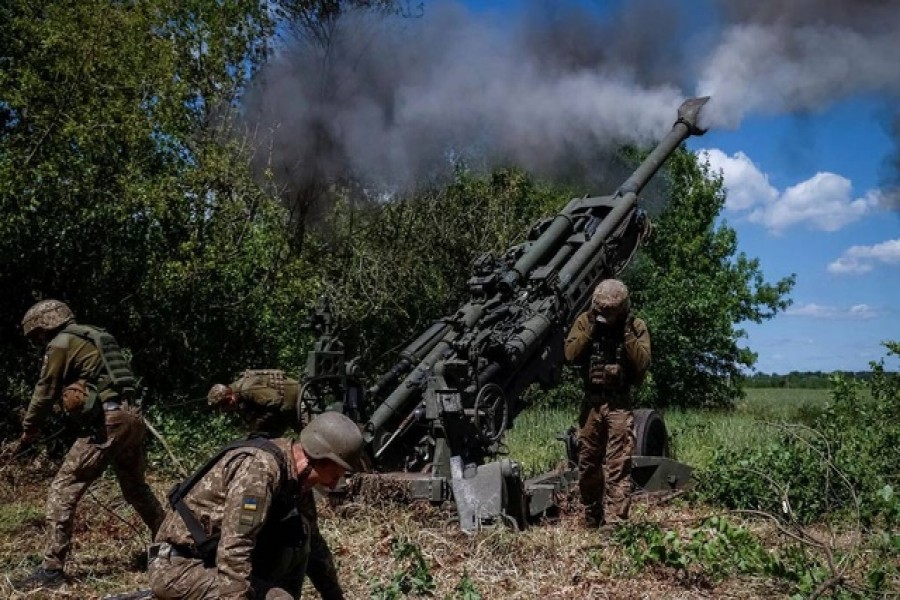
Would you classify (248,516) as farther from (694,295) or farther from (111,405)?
(694,295)

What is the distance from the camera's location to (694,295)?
25.0 metres

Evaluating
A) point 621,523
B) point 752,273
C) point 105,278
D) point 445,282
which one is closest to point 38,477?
point 105,278

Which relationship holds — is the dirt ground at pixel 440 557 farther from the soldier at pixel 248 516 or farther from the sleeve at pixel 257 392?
the soldier at pixel 248 516

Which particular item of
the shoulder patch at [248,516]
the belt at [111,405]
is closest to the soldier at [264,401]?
the shoulder patch at [248,516]

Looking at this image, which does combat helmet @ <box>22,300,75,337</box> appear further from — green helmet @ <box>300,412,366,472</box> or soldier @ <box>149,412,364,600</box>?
green helmet @ <box>300,412,366,472</box>

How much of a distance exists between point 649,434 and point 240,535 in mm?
6068

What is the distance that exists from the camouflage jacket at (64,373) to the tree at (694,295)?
18.6 metres

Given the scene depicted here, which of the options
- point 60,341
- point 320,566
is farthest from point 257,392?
point 60,341

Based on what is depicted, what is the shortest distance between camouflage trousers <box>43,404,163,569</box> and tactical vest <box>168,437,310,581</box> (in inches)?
103

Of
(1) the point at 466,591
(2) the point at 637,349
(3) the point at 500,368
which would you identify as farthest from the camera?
(3) the point at 500,368

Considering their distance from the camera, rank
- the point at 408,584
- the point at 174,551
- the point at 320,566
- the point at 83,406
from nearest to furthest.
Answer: the point at 174,551 → the point at 320,566 → the point at 408,584 → the point at 83,406

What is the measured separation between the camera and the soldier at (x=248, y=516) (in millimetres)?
3742

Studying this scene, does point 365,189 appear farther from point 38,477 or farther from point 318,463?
point 318,463

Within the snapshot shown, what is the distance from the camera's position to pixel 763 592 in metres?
5.75
